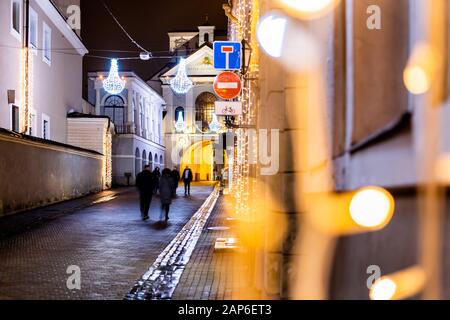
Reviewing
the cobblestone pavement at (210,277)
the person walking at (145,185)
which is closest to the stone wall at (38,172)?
the person walking at (145,185)

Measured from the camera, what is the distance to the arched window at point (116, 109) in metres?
49.7

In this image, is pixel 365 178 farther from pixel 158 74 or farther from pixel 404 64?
pixel 158 74

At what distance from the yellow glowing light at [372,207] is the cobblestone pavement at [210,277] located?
3706mm

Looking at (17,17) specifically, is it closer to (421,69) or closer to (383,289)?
(383,289)

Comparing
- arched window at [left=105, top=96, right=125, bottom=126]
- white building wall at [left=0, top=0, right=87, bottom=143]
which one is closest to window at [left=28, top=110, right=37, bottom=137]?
white building wall at [left=0, top=0, right=87, bottom=143]

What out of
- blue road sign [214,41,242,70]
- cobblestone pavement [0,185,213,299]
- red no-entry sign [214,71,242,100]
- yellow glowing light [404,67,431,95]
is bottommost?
cobblestone pavement [0,185,213,299]

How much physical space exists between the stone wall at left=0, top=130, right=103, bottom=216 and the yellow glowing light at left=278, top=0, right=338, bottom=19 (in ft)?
47.0

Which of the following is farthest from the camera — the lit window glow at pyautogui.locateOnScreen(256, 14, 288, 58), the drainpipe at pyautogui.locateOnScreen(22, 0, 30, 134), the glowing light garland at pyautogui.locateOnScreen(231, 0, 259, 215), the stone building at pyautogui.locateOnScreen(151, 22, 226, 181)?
the stone building at pyautogui.locateOnScreen(151, 22, 226, 181)

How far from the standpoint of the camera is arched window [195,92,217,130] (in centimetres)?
5912

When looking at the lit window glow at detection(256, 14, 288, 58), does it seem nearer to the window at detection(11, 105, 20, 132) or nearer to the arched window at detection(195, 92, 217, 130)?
the window at detection(11, 105, 20, 132)

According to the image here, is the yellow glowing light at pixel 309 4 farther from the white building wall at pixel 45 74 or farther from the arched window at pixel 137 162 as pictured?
the arched window at pixel 137 162

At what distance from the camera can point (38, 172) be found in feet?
75.7

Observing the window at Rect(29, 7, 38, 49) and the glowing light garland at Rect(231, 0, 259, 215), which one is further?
the window at Rect(29, 7, 38, 49)

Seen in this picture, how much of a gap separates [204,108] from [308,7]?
53.8m
